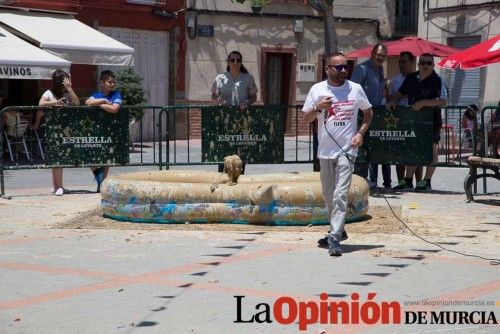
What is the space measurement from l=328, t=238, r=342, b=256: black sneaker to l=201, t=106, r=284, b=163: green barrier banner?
18.2ft

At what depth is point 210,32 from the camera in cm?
3117

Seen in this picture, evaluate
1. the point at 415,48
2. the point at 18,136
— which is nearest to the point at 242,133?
the point at 18,136

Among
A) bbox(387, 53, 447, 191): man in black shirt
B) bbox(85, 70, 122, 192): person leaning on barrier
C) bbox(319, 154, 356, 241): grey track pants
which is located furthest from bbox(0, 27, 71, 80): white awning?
bbox(319, 154, 356, 241): grey track pants

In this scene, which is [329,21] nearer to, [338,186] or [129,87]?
[129,87]

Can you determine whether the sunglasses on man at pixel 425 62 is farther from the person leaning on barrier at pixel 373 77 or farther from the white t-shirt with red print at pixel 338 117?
the white t-shirt with red print at pixel 338 117

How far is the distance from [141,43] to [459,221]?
1893 centimetres

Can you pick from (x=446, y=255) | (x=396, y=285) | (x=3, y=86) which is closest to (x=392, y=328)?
(x=396, y=285)

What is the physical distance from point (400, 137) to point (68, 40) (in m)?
10.3

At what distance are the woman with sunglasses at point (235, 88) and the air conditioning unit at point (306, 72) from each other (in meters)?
18.6

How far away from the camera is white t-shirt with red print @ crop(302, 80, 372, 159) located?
9617 millimetres

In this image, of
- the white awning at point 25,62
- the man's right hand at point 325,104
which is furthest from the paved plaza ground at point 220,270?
the white awning at point 25,62

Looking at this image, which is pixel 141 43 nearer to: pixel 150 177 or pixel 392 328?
pixel 150 177

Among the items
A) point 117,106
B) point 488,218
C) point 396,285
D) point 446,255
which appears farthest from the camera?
point 117,106

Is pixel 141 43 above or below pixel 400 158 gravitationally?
above
